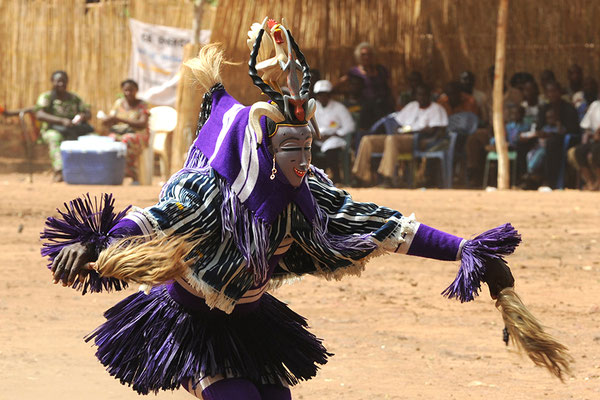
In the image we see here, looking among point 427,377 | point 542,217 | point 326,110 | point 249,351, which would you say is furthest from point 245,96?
point 249,351

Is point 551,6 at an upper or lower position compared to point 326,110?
upper

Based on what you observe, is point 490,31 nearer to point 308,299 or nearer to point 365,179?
point 365,179

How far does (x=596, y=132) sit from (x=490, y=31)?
11.9 ft

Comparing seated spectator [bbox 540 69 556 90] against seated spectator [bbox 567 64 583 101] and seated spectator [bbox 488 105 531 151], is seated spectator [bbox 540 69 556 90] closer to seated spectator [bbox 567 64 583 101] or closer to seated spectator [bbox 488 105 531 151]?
seated spectator [bbox 567 64 583 101]

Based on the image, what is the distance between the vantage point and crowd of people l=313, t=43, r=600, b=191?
14516mm

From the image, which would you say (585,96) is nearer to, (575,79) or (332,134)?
(575,79)

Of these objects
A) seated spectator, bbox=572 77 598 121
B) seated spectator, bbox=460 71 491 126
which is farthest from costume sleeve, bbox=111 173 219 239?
seated spectator, bbox=460 71 491 126

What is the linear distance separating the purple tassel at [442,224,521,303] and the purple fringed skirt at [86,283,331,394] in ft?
2.18

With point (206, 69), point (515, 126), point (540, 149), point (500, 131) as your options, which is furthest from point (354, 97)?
point (206, 69)

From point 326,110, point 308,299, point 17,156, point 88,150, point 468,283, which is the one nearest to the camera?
point 468,283

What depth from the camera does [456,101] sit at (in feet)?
50.9

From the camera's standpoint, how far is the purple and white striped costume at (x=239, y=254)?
11.3 ft

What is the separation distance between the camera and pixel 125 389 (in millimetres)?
5395

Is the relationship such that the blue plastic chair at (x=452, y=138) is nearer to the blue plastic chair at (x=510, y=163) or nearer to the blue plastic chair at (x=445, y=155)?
the blue plastic chair at (x=445, y=155)
